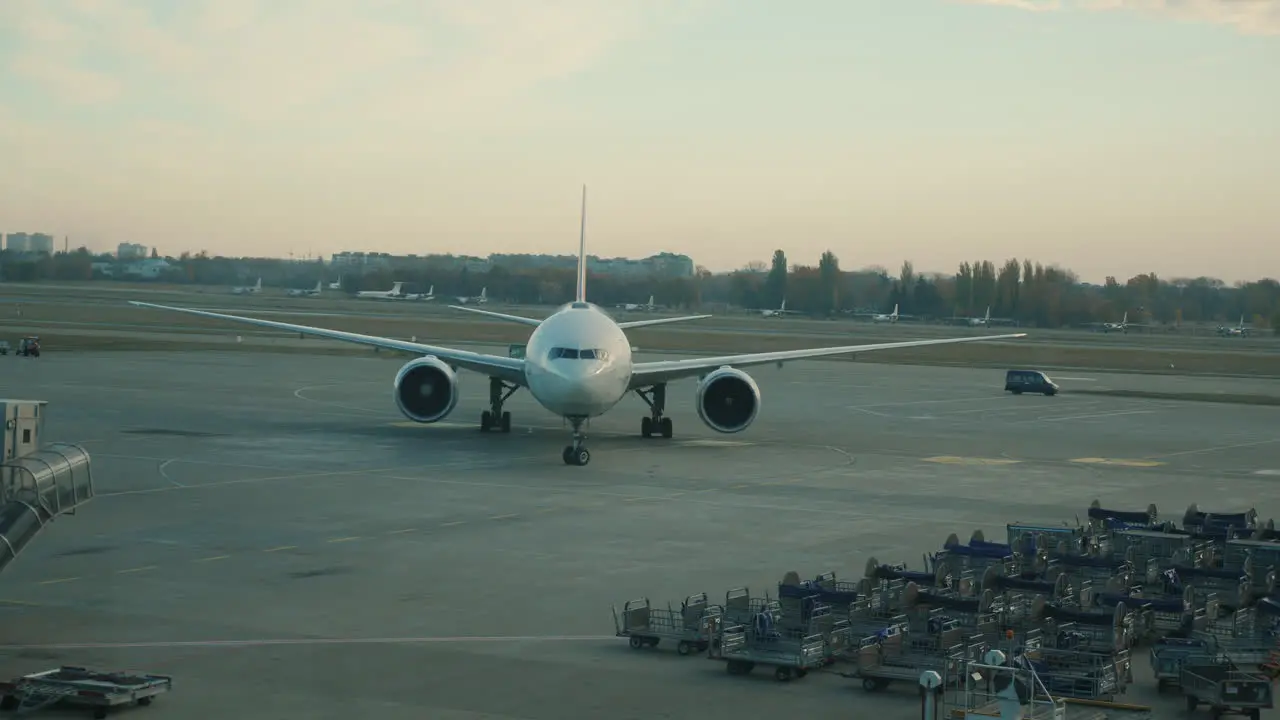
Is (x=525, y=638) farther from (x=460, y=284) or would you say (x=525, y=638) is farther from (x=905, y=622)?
(x=460, y=284)

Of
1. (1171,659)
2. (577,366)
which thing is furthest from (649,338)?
(1171,659)

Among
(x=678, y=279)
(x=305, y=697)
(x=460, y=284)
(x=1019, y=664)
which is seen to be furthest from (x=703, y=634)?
(x=460, y=284)

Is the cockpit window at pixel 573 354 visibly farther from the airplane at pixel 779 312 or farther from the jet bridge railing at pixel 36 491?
the airplane at pixel 779 312

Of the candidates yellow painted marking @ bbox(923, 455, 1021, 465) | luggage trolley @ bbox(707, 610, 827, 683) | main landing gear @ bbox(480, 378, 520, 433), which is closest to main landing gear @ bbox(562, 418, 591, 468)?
main landing gear @ bbox(480, 378, 520, 433)

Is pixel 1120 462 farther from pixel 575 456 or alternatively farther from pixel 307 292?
pixel 307 292

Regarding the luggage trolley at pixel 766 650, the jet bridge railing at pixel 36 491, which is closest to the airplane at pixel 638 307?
the jet bridge railing at pixel 36 491

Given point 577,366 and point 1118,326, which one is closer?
point 577,366

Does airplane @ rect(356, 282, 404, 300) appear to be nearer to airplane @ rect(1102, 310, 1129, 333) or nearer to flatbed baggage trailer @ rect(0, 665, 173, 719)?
airplane @ rect(1102, 310, 1129, 333)
